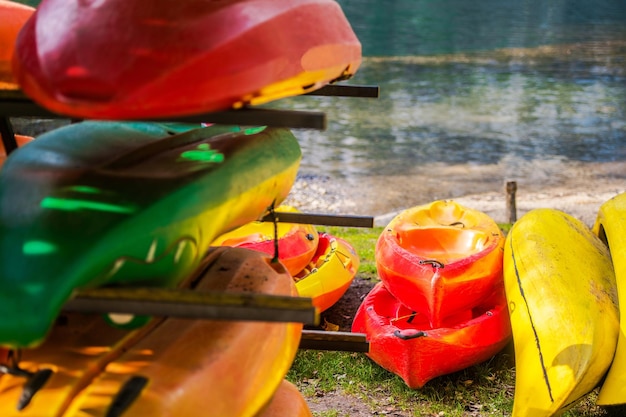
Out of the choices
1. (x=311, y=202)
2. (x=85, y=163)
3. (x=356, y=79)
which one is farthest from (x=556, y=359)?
(x=356, y=79)

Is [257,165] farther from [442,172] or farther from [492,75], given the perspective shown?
[492,75]

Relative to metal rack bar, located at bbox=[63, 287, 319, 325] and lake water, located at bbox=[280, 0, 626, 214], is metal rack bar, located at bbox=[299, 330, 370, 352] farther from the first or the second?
lake water, located at bbox=[280, 0, 626, 214]

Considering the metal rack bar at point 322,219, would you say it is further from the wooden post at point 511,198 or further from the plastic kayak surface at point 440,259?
the wooden post at point 511,198

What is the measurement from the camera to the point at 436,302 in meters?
3.35

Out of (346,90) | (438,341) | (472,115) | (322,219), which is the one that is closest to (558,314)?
(438,341)

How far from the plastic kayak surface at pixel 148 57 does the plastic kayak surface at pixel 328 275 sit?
2.39 meters

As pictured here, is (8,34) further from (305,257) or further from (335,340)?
(305,257)

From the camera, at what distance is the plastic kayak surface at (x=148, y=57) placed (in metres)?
1.24

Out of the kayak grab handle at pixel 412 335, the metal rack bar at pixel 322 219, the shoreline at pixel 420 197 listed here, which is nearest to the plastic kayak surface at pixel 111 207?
the metal rack bar at pixel 322 219

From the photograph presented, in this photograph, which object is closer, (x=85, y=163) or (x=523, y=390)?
(x=85, y=163)

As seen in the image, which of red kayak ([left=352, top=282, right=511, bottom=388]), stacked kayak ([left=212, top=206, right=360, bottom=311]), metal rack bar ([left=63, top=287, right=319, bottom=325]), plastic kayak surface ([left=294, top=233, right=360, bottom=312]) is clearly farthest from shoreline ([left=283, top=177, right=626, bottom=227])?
metal rack bar ([left=63, top=287, right=319, bottom=325])

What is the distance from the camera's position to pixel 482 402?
3.19m

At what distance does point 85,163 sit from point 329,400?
2.04 m

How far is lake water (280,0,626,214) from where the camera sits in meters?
9.41
